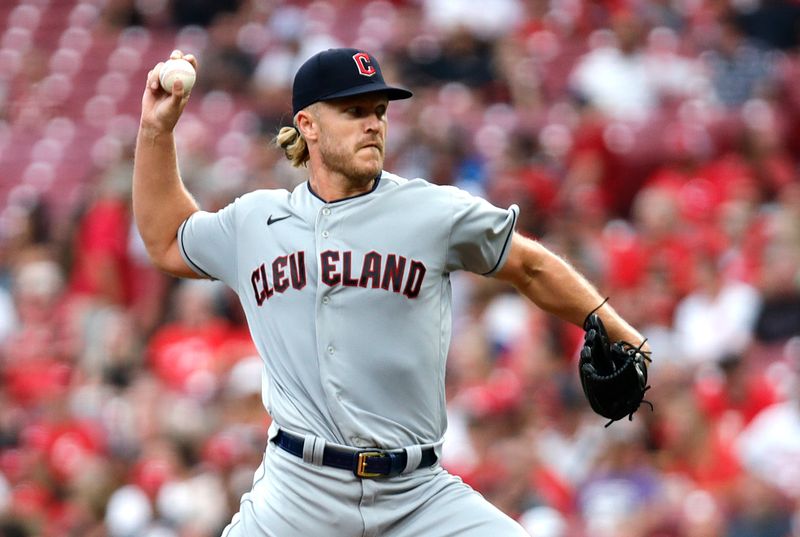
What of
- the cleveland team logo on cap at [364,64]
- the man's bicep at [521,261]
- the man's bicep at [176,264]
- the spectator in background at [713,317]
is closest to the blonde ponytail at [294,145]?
the cleveland team logo on cap at [364,64]

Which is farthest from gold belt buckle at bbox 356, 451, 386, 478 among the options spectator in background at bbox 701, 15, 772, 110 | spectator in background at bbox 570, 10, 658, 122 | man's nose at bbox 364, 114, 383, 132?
spectator in background at bbox 570, 10, 658, 122

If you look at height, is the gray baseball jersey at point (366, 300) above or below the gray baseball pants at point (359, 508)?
above

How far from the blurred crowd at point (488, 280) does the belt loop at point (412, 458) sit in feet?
9.01

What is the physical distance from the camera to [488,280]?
929 cm

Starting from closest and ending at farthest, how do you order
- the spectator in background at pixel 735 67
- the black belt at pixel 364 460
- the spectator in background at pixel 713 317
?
the black belt at pixel 364 460, the spectator in background at pixel 713 317, the spectator in background at pixel 735 67

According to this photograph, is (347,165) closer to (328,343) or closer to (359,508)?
(328,343)

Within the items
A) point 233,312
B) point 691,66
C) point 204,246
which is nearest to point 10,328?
point 233,312

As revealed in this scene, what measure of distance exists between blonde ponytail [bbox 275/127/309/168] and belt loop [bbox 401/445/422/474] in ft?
3.17

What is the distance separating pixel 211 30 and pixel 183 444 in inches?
259

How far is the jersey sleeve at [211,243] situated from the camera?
4.43m

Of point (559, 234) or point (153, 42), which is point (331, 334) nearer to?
point (559, 234)

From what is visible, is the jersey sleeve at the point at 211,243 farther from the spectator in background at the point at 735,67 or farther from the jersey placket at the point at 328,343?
the spectator in background at the point at 735,67

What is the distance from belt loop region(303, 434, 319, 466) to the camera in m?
4.15

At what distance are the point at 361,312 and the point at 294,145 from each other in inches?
25.3
